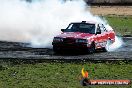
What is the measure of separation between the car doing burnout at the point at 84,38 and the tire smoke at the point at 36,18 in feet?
13.8

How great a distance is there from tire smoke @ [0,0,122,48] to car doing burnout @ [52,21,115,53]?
4205mm

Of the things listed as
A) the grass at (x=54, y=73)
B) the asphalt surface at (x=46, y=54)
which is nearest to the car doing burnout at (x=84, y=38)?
the asphalt surface at (x=46, y=54)

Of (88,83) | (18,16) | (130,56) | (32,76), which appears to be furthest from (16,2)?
(88,83)

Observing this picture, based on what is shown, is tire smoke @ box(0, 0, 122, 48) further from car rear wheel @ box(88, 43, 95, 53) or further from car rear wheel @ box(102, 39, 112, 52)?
car rear wheel @ box(88, 43, 95, 53)

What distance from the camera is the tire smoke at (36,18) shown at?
Result: 2564 centimetres

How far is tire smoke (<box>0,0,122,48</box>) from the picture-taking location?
2564 centimetres

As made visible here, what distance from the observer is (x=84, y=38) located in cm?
1888

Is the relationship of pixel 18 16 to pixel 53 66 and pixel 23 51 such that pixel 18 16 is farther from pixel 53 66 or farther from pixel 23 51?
pixel 53 66

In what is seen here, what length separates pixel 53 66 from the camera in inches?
586

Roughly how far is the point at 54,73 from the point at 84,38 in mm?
5677

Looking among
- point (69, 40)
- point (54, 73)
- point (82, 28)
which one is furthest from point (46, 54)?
point (54, 73)

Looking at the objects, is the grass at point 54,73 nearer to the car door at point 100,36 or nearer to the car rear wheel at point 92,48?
the car rear wheel at point 92,48

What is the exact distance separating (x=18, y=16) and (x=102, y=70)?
13958mm

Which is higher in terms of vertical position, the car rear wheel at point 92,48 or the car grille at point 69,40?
the car grille at point 69,40
